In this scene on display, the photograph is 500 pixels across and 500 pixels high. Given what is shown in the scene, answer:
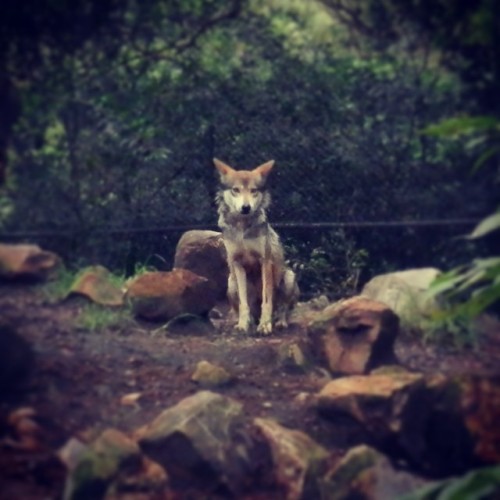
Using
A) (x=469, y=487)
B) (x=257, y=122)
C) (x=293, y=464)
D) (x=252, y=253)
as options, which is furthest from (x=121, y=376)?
(x=469, y=487)

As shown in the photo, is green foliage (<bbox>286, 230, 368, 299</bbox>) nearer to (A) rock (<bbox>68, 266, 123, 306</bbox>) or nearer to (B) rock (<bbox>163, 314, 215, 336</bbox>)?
(B) rock (<bbox>163, 314, 215, 336</bbox>)

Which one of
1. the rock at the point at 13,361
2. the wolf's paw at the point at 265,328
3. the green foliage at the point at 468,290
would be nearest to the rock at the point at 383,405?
the green foliage at the point at 468,290

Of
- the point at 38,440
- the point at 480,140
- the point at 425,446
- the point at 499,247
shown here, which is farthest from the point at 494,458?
the point at 38,440

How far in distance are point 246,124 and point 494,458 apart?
2.29 metres

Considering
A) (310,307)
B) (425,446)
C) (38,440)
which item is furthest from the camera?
(310,307)

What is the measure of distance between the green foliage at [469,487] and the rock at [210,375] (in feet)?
3.70

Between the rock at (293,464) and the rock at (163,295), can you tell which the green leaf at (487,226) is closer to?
the rock at (293,464)

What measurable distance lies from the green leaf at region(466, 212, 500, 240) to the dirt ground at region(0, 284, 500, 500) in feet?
1.77

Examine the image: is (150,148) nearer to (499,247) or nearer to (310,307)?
(310,307)

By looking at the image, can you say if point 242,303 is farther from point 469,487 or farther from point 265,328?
point 469,487

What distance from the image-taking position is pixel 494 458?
4.66 m

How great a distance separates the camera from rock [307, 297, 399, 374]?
15.6 ft

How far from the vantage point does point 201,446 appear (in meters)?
4.52

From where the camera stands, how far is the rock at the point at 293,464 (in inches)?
180
